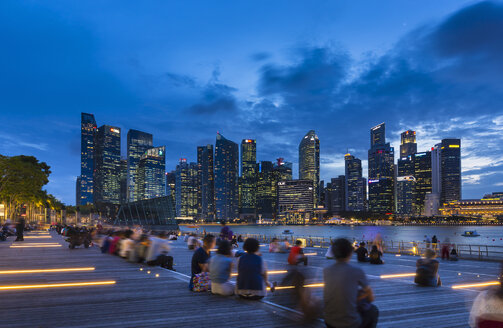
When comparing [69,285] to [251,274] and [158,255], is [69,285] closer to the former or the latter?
[158,255]

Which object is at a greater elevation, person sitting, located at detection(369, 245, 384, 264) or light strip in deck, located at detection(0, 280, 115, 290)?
light strip in deck, located at detection(0, 280, 115, 290)

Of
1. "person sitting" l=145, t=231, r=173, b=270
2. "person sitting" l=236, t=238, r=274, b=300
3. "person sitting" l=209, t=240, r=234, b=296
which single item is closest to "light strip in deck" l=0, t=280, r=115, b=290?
"person sitting" l=145, t=231, r=173, b=270

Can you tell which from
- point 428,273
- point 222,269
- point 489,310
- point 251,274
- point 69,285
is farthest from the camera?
point 428,273

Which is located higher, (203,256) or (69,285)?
(203,256)

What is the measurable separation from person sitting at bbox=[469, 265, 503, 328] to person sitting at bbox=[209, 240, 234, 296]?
16.9 feet

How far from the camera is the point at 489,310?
415cm

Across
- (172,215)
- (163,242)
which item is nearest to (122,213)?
(172,215)

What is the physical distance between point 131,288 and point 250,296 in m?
4.02

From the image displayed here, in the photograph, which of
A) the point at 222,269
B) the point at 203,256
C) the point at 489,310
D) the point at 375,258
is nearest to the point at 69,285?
the point at 203,256

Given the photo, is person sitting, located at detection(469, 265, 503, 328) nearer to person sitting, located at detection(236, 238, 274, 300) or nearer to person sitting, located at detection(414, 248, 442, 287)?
person sitting, located at detection(236, 238, 274, 300)

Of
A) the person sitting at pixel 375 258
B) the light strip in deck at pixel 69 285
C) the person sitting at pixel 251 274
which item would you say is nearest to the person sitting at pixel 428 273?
the person sitting at pixel 251 274

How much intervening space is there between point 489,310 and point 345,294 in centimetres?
158

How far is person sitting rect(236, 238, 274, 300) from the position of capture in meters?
7.76

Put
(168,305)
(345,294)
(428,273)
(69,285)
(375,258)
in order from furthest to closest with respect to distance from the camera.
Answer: (375,258) → (428,273) → (69,285) → (168,305) → (345,294)
